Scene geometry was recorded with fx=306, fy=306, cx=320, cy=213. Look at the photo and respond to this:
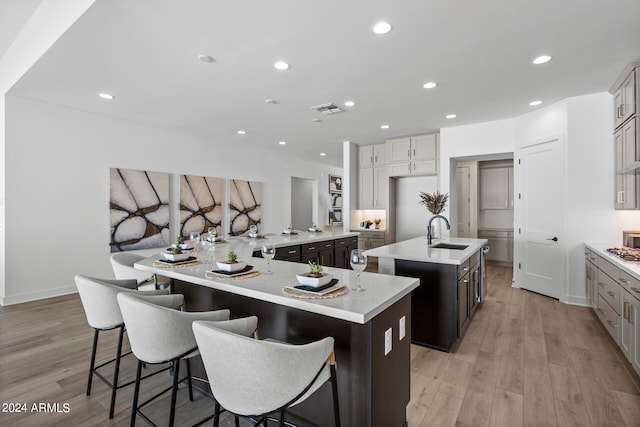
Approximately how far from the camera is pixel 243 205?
727 centimetres

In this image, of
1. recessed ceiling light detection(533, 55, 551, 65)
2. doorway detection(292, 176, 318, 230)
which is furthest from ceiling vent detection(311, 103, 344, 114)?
doorway detection(292, 176, 318, 230)

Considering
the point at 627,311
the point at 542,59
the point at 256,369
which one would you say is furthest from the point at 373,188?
the point at 256,369

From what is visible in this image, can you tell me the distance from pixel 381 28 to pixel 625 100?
2.98 meters

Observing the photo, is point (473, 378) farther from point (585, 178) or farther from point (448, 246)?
point (585, 178)

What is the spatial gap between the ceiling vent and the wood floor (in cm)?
341

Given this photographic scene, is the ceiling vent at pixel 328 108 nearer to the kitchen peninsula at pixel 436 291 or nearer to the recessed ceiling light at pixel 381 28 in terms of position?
the recessed ceiling light at pixel 381 28

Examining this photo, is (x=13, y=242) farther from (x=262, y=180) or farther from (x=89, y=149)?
(x=262, y=180)

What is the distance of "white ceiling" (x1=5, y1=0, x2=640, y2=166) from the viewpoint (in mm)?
2371

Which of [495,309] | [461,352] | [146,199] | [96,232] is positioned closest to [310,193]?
[146,199]

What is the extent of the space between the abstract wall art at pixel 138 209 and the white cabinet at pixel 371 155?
166 inches

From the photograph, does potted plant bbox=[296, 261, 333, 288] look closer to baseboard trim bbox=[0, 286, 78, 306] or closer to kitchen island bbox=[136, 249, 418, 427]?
kitchen island bbox=[136, 249, 418, 427]

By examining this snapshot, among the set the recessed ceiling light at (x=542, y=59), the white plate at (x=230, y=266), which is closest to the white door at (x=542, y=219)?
the recessed ceiling light at (x=542, y=59)

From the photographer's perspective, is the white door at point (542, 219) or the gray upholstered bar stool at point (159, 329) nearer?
the gray upholstered bar stool at point (159, 329)

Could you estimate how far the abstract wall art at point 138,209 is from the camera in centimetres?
513
